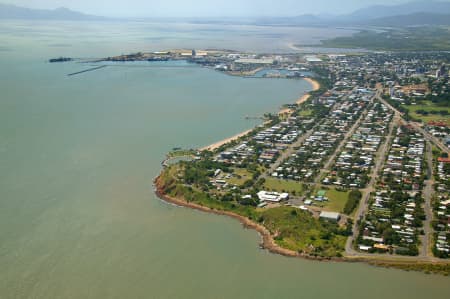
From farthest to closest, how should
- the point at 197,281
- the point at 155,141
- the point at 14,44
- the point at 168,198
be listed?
1. the point at 14,44
2. the point at 155,141
3. the point at 168,198
4. the point at 197,281

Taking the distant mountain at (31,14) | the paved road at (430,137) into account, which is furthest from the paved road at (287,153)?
the distant mountain at (31,14)

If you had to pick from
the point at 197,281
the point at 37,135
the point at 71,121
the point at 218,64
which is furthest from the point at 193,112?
the point at 218,64

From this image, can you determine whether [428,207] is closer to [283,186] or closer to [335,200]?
[335,200]

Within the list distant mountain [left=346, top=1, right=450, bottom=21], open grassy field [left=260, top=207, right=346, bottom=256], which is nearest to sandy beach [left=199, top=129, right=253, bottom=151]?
open grassy field [left=260, top=207, right=346, bottom=256]

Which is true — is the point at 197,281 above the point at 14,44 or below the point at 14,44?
below

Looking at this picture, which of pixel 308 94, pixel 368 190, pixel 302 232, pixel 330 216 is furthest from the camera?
pixel 308 94

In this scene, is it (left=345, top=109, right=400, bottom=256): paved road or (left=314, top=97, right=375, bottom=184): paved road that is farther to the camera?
(left=314, top=97, right=375, bottom=184): paved road

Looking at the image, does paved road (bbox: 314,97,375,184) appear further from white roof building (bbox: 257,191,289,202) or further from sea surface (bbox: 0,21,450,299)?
sea surface (bbox: 0,21,450,299)

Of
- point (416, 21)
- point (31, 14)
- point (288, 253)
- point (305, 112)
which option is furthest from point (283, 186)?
point (31, 14)

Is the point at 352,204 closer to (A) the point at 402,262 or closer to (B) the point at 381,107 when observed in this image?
(A) the point at 402,262
